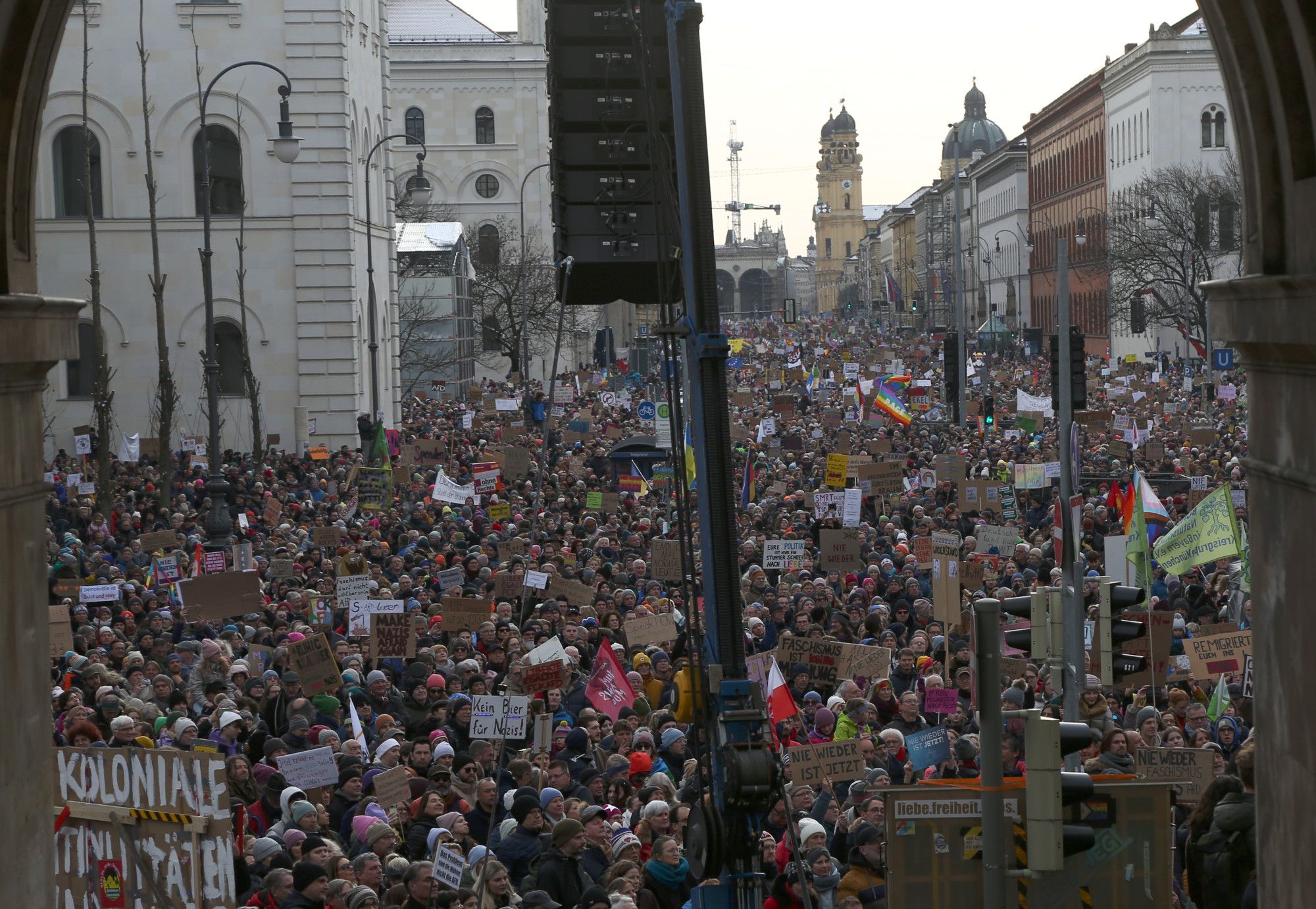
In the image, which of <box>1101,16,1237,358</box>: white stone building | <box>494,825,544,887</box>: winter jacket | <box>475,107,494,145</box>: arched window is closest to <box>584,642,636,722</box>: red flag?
<box>494,825,544,887</box>: winter jacket

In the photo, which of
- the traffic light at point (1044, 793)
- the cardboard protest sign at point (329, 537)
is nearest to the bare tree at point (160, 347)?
the cardboard protest sign at point (329, 537)

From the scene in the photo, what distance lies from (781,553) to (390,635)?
6.05m

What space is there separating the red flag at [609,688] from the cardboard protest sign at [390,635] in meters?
2.98

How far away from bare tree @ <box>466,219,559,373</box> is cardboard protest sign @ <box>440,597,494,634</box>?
2063 inches

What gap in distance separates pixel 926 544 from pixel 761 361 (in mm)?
81201

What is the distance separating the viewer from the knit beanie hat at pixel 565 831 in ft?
33.8

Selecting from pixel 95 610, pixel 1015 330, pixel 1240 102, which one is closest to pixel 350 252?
pixel 95 610

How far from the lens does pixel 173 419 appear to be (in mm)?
44781

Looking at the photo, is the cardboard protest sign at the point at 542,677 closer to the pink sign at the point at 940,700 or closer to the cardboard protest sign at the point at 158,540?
the pink sign at the point at 940,700

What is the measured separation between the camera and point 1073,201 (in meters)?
106

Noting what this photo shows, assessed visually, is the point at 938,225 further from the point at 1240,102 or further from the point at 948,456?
the point at 1240,102

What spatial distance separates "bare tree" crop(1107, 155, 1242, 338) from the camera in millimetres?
69688

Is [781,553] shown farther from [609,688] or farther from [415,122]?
[415,122]

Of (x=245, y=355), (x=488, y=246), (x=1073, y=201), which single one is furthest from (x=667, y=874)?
(x=1073, y=201)
